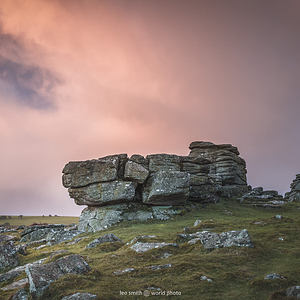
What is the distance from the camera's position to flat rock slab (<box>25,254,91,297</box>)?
13828mm

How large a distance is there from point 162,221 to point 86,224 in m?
11.9

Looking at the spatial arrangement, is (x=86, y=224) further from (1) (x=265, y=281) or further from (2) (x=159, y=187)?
(1) (x=265, y=281)

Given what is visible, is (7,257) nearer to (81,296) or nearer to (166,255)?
(166,255)

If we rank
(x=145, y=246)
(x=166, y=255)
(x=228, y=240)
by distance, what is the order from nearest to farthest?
(x=166, y=255)
(x=228, y=240)
(x=145, y=246)

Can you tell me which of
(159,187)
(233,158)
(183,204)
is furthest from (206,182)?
(233,158)

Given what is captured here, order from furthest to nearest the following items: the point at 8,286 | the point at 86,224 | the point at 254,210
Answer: the point at 254,210 < the point at 86,224 < the point at 8,286

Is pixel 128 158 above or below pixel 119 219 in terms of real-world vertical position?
above

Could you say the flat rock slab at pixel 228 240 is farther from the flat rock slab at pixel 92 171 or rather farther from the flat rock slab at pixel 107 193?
the flat rock slab at pixel 92 171

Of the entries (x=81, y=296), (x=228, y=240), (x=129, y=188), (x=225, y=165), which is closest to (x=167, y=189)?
(x=129, y=188)

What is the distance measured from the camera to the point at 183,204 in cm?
4372

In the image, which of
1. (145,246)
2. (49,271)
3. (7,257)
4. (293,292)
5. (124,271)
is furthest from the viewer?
(7,257)

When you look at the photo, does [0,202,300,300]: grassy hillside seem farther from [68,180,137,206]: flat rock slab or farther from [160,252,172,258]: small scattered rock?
[68,180,137,206]: flat rock slab

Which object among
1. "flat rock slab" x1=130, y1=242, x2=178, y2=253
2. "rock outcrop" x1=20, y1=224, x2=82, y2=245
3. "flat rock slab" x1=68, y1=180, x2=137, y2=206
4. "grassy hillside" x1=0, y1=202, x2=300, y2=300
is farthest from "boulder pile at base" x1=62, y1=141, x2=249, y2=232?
"flat rock slab" x1=130, y1=242, x2=178, y2=253

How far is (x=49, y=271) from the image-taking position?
15.4 m
